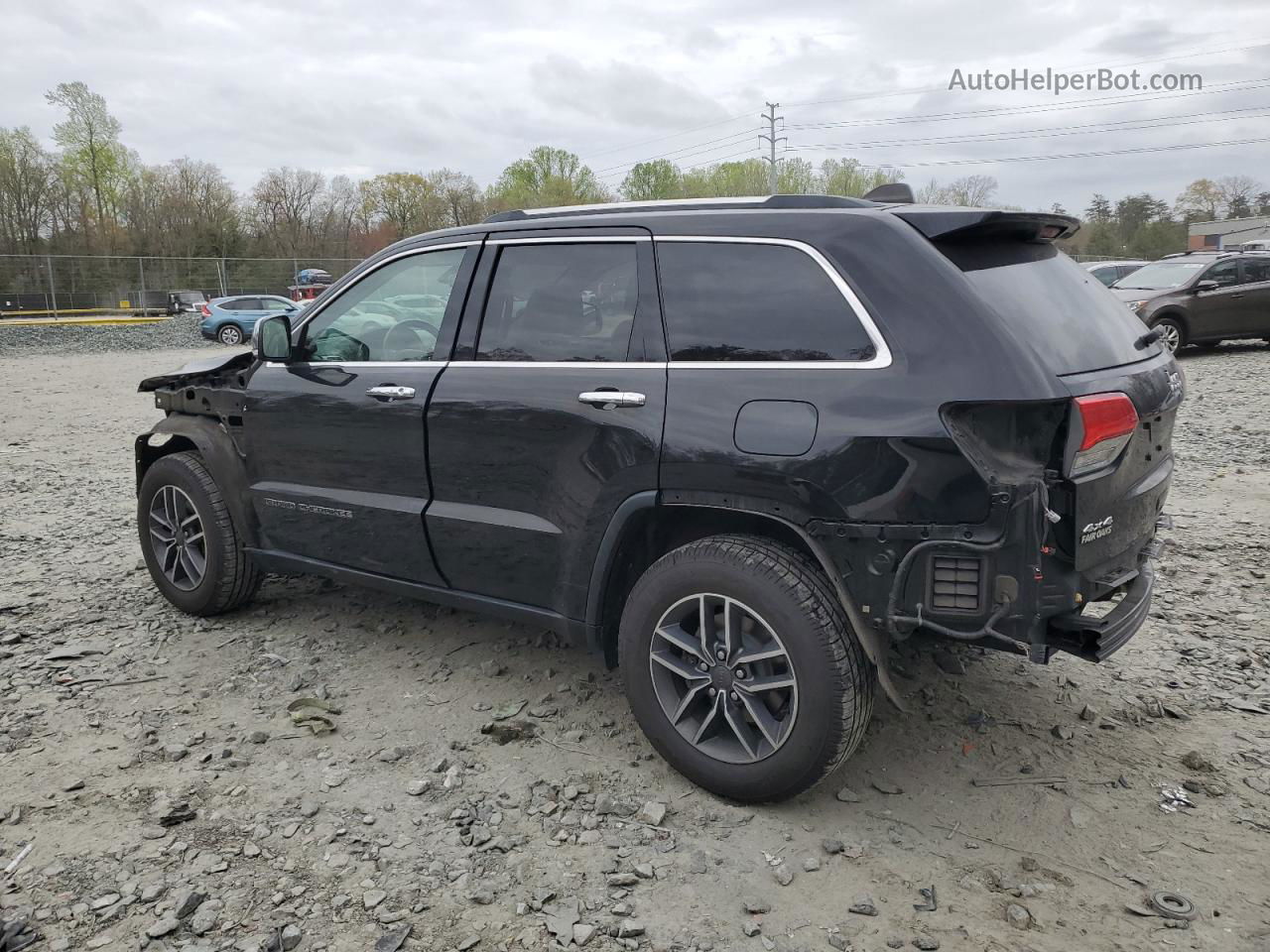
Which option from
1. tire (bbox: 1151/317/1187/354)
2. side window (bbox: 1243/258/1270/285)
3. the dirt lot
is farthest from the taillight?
side window (bbox: 1243/258/1270/285)

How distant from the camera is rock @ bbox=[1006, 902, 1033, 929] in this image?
266 centimetres

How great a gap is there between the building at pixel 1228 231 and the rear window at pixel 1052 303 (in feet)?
283

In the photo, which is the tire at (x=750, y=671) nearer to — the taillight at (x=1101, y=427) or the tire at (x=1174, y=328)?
the taillight at (x=1101, y=427)

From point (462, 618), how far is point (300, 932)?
2.27 m

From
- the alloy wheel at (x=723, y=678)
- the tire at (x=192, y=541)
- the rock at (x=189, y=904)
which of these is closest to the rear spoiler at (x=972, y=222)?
the alloy wheel at (x=723, y=678)

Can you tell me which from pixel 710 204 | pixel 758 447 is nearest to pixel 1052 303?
pixel 758 447

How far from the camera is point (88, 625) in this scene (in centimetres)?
493

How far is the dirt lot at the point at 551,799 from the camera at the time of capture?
2.73m

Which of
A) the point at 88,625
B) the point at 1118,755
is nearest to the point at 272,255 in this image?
the point at 88,625

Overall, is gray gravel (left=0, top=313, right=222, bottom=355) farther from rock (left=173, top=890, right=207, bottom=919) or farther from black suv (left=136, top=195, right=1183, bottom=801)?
rock (left=173, top=890, right=207, bottom=919)

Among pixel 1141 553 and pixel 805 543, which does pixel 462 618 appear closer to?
pixel 805 543

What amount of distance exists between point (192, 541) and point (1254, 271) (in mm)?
16610

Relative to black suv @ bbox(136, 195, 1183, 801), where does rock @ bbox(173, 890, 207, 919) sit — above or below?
below

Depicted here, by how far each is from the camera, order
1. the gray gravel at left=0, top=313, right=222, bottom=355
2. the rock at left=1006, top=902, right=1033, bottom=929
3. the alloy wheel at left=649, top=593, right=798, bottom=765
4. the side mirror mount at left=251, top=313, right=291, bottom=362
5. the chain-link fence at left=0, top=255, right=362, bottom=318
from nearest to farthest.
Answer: the rock at left=1006, top=902, right=1033, bottom=929 → the alloy wheel at left=649, top=593, right=798, bottom=765 → the side mirror mount at left=251, top=313, right=291, bottom=362 → the gray gravel at left=0, top=313, right=222, bottom=355 → the chain-link fence at left=0, top=255, right=362, bottom=318
